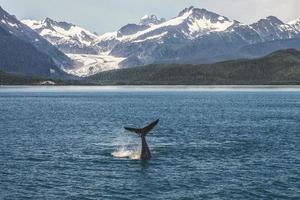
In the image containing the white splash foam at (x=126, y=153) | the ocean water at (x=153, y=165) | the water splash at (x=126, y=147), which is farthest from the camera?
the water splash at (x=126, y=147)

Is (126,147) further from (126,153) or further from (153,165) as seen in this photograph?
(153,165)

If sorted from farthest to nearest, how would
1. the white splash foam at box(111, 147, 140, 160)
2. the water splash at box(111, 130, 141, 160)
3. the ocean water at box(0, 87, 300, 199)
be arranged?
the water splash at box(111, 130, 141, 160) < the white splash foam at box(111, 147, 140, 160) < the ocean water at box(0, 87, 300, 199)

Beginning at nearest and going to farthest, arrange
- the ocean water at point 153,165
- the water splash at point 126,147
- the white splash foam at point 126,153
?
the ocean water at point 153,165
the white splash foam at point 126,153
the water splash at point 126,147

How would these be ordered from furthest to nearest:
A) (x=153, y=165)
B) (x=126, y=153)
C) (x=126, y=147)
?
1. (x=126, y=147)
2. (x=126, y=153)
3. (x=153, y=165)

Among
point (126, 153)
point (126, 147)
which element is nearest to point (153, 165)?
point (126, 153)

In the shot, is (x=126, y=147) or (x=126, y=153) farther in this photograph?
(x=126, y=147)

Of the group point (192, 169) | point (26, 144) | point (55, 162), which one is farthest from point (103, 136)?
point (192, 169)

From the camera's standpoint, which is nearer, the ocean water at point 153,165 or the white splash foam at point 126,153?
the ocean water at point 153,165

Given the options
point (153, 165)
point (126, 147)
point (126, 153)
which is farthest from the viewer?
point (126, 147)

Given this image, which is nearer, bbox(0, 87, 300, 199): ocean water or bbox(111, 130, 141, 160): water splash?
bbox(0, 87, 300, 199): ocean water

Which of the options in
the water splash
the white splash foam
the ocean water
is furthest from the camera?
the water splash

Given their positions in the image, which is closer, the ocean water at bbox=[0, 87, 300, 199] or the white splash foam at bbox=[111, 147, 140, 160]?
the ocean water at bbox=[0, 87, 300, 199]

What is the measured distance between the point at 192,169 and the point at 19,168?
20.4 m

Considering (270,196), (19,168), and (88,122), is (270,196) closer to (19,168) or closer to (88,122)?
(19,168)
